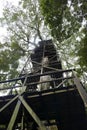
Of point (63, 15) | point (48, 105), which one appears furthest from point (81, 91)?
point (63, 15)

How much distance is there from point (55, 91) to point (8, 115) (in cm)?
198

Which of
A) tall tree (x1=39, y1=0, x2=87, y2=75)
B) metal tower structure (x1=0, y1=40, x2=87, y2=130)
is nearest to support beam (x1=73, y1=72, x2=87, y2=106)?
metal tower structure (x1=0, y1=40, x2=87, y2=130)

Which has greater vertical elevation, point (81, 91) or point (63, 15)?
point (63, 15)

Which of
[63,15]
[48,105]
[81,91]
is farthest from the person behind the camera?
[63,15]

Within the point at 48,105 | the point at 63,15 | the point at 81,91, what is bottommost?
the point at 81,91

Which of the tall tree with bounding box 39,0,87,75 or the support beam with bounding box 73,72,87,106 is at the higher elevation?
the tall tree with bounding box 39,0,87,75

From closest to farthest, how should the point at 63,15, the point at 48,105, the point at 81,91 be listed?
the point at 81,91
the point at 48,105
the point at 63,15

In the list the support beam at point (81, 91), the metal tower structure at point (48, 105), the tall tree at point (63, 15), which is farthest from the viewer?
the tall tree at point (63, 15)

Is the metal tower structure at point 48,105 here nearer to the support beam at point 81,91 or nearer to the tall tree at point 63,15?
the support beam at point 81,91

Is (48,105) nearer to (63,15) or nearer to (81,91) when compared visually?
(81,91)

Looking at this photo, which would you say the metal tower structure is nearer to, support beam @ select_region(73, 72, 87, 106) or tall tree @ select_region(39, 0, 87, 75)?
support beam @ select_region(73, 72, 87, 106)

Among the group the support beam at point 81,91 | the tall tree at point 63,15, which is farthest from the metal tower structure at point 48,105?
the tall tree at point 63,15

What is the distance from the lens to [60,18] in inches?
450

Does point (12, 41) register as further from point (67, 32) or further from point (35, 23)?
point (67, 32)
